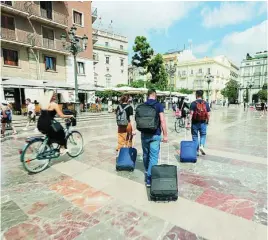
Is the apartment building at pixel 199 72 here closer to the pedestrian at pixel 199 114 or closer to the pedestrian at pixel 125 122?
the pedestrian at pixel 199 114

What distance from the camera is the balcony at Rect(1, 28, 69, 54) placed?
17203 millimetres

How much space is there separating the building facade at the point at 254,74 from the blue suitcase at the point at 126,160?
79103mm

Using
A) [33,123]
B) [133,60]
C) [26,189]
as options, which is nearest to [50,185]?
[26,189]

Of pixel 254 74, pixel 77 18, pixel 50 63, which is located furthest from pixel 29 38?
pixel 254 74

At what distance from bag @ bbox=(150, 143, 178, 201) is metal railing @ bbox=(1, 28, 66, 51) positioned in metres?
19.6

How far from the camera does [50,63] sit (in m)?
20.6

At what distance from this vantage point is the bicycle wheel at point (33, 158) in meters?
4.12

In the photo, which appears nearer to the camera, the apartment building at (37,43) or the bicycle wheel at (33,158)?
the bicycle wheel at (33,158)

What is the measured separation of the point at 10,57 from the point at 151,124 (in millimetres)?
19393

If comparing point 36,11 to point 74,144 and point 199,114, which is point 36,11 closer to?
point 74,144

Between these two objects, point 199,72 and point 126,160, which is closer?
point 126,160

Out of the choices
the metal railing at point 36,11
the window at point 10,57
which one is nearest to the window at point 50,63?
the window at point 10,57

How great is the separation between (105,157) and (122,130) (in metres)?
0.94

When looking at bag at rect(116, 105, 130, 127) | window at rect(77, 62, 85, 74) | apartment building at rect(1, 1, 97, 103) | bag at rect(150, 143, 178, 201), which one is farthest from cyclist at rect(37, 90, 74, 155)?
window at rect(77, 62, 85, 74)
